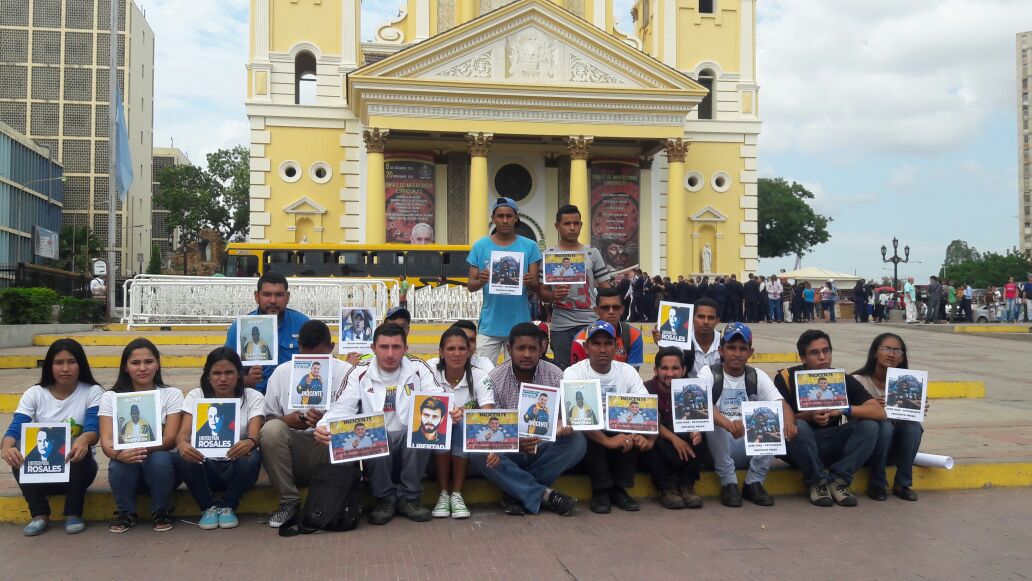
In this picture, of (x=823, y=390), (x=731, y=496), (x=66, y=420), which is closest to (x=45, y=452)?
(x=66, y=420)

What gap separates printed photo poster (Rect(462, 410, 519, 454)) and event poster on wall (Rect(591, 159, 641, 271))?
25.0m

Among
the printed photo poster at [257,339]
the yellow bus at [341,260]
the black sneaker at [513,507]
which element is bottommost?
the black sneaker at [513,507]

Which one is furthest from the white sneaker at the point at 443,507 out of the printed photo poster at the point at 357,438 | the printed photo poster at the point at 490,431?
the printed photo poster at the point at 357,438

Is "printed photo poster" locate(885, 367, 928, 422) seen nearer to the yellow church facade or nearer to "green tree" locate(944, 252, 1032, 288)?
the yellow church facade

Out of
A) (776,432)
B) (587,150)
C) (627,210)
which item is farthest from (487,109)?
(776,432)

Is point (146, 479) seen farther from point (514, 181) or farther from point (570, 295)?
point (514, 181)

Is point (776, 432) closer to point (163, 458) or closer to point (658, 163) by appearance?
point (163, 458)

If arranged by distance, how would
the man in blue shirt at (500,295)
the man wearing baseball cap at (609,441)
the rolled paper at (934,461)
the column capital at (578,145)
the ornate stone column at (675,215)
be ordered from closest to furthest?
the man wearing baseball cap at (609,441)
the rolled paper at (934,461)
the man in blue shirt at (500,295)
the column capital at (578,145)
the ornate stone column at (675,215)

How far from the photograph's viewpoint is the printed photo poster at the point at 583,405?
6.19 metres

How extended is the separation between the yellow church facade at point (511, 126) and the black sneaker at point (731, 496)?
2127 centimetres

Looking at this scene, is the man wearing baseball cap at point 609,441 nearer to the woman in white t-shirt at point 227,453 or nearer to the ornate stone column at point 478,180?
the woman in white t-shirt at point 227,453

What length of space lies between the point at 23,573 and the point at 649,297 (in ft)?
68.6

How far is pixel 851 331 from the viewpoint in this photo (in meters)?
22.6

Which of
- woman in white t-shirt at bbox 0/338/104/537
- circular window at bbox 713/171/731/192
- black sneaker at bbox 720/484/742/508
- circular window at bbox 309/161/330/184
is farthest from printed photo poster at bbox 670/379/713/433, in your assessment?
circular window at bbox 713/171/731/192
